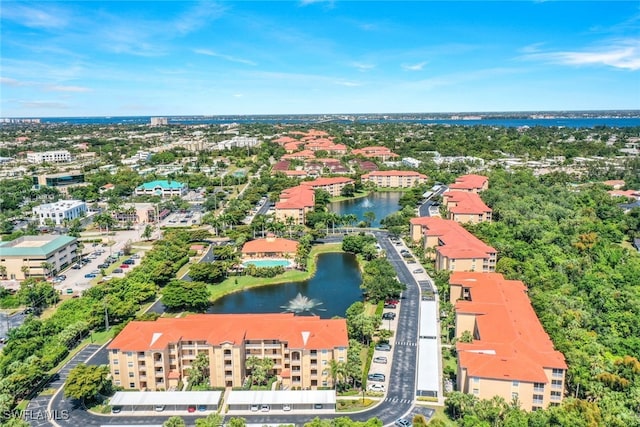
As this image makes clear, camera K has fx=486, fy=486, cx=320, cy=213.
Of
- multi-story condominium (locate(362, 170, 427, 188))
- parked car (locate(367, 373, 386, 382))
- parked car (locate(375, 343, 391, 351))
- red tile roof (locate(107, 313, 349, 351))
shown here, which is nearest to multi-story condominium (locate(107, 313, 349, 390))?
red tile roof (locate(107, 313, 349, 351))

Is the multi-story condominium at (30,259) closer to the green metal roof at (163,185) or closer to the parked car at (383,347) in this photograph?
the parked car at (383,347)

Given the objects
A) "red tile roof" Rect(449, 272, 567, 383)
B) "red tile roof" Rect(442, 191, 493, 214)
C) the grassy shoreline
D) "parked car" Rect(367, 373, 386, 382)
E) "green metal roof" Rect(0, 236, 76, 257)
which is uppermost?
"red tile roof" Rect(442, 191, 493, 214)

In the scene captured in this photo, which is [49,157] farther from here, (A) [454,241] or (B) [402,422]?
(B) [402,422]

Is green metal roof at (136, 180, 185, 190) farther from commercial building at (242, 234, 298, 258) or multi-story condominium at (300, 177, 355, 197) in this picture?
commercial building at (242, 234, 298, 258)

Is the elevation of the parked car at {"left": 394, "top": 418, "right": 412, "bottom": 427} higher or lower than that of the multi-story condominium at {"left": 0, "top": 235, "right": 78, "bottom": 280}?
lower

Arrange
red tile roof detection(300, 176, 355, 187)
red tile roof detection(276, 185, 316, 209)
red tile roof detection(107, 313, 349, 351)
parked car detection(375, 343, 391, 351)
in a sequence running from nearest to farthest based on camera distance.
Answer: red tile roof detection(107, 313, 349, 351) < parked car detection(375, 343, 391, 351) < red tile roof detection(276, 185, 316, 209) < red tile roof detection(300, 176, 355, 187)

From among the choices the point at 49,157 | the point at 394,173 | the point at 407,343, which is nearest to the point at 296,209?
the point at 394,173
